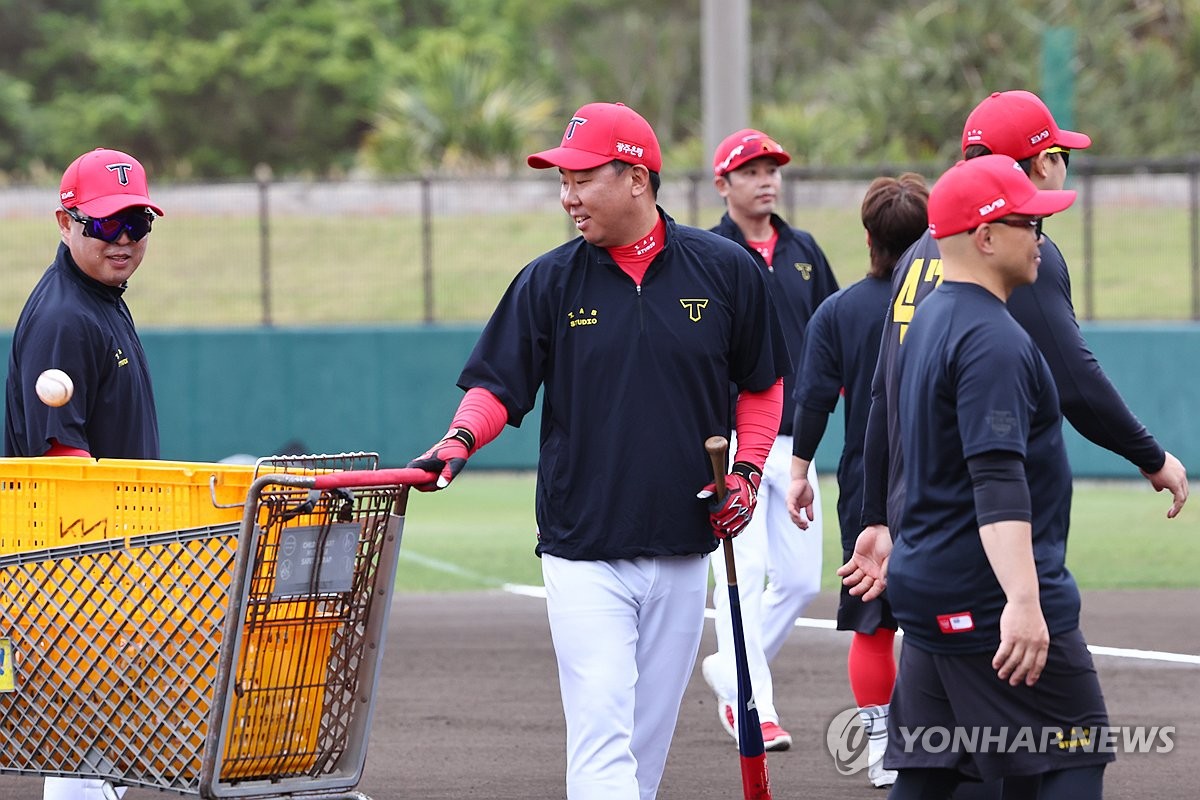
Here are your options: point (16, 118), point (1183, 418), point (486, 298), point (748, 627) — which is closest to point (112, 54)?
point (16, 118)

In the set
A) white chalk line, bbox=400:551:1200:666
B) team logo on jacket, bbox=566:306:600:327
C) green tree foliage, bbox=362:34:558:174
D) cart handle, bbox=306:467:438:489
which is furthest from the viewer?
green tree foliage, bbox=362:34:558:174

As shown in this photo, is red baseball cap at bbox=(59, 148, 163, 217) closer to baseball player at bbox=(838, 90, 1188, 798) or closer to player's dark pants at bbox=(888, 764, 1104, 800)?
baseball player at bbox=(838, 90, 1188, 798)

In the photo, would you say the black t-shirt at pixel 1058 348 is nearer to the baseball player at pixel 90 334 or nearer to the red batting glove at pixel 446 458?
the red batting glove at pixel 446 458

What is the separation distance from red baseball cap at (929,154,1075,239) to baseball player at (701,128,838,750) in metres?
2.71

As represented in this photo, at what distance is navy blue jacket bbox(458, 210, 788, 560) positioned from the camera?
5246 millimetres

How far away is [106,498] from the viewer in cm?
482

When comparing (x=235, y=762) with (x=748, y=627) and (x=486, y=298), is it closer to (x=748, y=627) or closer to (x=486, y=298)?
(x=748, y=627)

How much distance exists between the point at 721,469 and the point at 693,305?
0.52 meters

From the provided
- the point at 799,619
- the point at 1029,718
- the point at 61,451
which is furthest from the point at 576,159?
the point at 799,619

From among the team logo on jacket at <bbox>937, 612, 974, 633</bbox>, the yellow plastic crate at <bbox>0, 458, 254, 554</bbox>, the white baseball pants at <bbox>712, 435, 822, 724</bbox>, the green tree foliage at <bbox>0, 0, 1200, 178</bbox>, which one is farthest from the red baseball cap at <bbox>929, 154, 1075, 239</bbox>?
the green tree foliage at <bbox>0, 0, 1200, 178</bbox>

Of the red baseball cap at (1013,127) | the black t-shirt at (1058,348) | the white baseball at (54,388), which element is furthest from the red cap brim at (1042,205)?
the white baseball at (54,388)

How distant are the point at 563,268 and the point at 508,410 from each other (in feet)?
1.47

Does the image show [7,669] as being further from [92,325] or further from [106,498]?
[92,325]

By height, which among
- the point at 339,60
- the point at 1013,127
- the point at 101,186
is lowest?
the point at 101,186
